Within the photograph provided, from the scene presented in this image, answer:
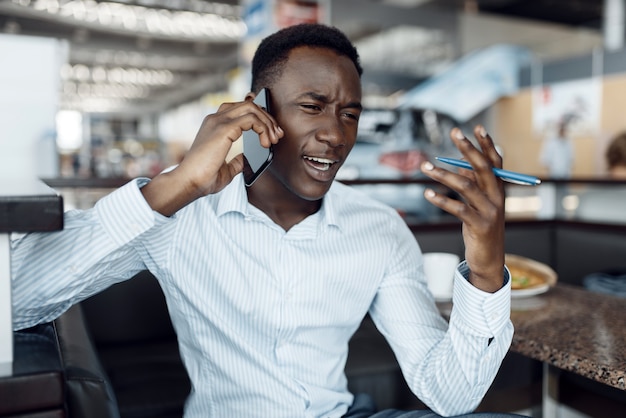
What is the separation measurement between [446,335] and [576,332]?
40 centimetres

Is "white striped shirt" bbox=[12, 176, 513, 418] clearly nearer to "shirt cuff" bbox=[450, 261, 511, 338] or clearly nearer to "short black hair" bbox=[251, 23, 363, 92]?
"shirt cuff" bbox=[450, 261, 511, 338]

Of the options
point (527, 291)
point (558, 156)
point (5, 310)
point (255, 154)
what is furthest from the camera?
point (558, 156)

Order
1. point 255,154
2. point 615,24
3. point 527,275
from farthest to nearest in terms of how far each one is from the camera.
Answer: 1. point 615,24
2. point 527,275
3. point 255,154

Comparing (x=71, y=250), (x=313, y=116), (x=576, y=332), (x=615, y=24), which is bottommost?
(x=576, y=332)

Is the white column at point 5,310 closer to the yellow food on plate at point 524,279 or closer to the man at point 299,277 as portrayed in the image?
the man at point 299,277

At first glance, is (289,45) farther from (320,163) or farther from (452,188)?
(452,188)

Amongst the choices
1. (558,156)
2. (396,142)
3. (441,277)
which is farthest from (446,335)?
(558,156)

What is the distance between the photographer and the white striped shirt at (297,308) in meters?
0.98

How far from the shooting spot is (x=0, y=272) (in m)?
0.68

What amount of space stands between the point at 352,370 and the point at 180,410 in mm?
588

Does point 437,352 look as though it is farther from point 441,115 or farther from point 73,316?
point 441,115

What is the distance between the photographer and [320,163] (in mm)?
1104

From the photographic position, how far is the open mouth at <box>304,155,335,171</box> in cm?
110

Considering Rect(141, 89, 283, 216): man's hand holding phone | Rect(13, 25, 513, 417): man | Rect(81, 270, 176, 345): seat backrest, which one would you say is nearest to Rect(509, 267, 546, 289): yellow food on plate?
Rect(13, 25, 513, 417): man
